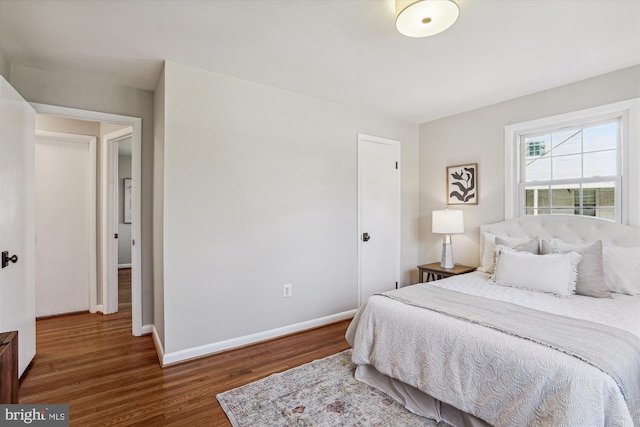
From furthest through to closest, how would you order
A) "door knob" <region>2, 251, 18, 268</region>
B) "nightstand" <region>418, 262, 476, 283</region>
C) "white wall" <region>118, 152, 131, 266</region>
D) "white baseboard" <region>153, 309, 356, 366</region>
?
"white wall" <region>118, 152, 131, 266</region>
"nightstand" <region>418, 262, 476, 283</region>
"white baseboard" <region>153, 309, 356, 366</region>
"door knob" <region>2, 251, 18, 268</region>

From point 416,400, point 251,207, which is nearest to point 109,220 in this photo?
point 251,207

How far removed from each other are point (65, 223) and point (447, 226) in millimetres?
4582

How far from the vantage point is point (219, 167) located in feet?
9.00

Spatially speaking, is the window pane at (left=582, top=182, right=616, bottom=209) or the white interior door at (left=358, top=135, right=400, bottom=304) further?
the white interior door at (left=358, top=135, right=400, bottom=304)

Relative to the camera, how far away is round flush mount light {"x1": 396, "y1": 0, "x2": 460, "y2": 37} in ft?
5.44

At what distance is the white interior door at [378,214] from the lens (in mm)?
3729

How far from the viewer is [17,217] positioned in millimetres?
2260

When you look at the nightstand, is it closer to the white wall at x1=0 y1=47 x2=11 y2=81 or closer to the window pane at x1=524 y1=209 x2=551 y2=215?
the window pane at x1=524 y1=209 x2=551 y2=215

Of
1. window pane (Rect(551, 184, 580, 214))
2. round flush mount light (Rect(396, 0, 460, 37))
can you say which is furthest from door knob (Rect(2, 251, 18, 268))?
window pane (Rect(551, 184, 580, 214))

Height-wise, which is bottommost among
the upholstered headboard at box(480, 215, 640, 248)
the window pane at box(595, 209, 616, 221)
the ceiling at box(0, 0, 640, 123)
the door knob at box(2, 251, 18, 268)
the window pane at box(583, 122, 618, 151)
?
the door knob at box(2, 251, 18, 268)

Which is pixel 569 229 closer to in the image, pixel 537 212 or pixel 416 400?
pixel 537 212

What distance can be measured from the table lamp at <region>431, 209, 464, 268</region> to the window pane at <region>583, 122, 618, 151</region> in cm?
133

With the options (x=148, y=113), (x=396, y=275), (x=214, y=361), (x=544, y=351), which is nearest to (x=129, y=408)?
(x=214, y=361)

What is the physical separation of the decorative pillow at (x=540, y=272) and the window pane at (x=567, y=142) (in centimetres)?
123
